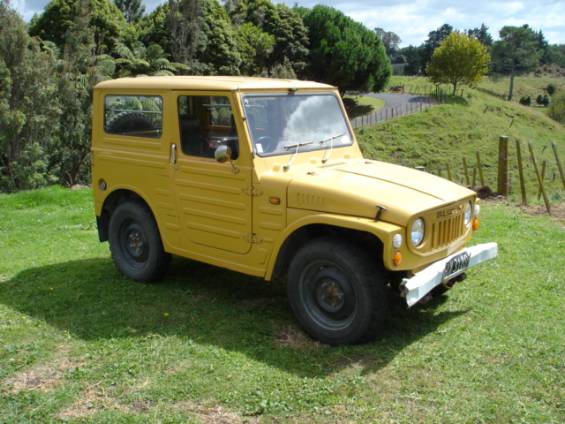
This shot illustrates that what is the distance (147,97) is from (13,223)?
483cm

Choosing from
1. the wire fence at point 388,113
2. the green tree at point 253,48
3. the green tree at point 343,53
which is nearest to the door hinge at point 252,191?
the green tree at point 253,48

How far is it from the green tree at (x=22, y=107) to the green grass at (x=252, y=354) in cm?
904

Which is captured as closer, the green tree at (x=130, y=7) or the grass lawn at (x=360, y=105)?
the grass lawn at (x=360, y=105)

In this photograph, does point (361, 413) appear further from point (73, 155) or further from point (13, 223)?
point (73, 155)

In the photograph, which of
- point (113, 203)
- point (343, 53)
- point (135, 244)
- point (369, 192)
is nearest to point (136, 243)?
point (135, 244)

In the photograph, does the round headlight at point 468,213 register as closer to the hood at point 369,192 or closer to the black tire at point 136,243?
the hood at point 369,192

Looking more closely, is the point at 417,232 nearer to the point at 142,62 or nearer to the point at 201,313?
the point at 201,313

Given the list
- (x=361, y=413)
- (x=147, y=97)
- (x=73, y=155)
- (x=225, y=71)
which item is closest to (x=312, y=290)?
(x=361, y=413)

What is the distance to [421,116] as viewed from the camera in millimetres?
39969

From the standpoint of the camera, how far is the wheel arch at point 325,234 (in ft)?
15.7

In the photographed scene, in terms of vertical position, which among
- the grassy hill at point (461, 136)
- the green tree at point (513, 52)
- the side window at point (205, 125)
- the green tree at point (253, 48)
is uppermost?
the green tree at point (513, 52)

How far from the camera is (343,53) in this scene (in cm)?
4303

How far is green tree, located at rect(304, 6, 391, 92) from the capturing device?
4338 centimetres

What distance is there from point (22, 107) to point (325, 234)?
42.2ft
